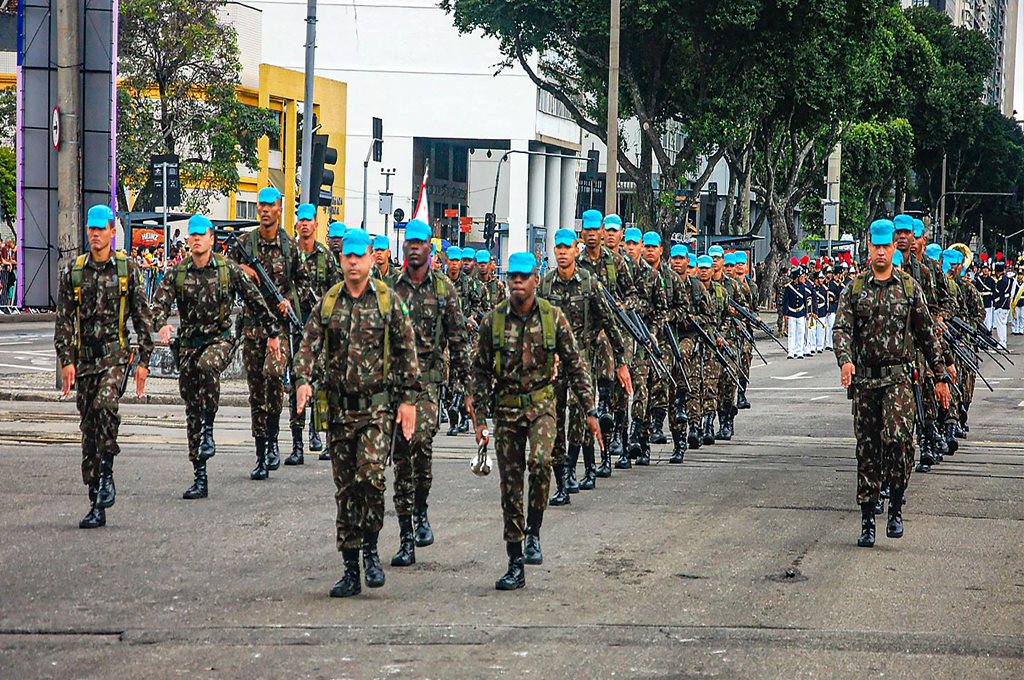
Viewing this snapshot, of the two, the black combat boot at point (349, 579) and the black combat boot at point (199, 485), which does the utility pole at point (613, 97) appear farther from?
the black combat boot at point (349, 579)

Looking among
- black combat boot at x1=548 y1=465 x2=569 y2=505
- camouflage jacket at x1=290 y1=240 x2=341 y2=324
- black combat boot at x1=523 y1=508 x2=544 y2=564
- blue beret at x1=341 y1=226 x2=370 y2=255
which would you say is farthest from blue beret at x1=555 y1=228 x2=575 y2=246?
blue beret at x1=341 y1=226 x2=370 y2=255

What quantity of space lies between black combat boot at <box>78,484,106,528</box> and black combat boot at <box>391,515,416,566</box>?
2303 millimetres

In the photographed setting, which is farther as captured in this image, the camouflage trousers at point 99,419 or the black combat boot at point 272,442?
the black combat boot at point 272,442

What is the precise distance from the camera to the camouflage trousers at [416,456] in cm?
969

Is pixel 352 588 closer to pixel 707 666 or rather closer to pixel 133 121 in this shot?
pixel 707 666

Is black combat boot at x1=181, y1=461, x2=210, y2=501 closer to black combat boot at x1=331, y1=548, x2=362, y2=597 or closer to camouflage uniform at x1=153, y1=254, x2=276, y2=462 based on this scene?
camouflage uniform at x1=153, y1=254, x2=276, y2=462

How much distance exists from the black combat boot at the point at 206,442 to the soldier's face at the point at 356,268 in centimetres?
395

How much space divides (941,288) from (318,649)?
9.38 metres

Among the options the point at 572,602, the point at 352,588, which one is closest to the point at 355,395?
the point at 352,588

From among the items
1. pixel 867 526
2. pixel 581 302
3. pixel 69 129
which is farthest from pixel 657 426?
pixel 69 129

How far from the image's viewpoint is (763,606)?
27.8 ft

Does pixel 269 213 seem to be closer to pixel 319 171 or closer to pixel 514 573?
pixel 514 573

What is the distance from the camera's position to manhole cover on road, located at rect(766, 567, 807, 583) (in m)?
9.23

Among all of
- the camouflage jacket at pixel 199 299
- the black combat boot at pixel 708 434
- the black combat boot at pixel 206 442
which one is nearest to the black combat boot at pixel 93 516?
the black combat boot at pixel 206 442
